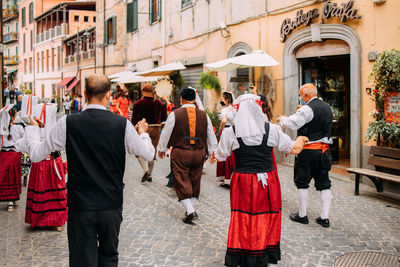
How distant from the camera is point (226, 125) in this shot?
27.3ft

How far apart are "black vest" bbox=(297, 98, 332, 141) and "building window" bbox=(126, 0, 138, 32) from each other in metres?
17.0

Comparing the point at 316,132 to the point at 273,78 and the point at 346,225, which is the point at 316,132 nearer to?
the point at 346,225

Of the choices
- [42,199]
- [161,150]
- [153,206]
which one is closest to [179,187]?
[161,150]

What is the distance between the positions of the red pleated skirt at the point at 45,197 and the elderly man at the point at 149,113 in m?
3.32

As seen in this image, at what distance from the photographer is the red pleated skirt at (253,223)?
4172mm

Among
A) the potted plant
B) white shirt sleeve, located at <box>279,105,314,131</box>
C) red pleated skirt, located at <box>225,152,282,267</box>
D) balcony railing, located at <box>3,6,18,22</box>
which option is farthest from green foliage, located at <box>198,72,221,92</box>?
balcony railing, located at <box>3,6,18,22</box>

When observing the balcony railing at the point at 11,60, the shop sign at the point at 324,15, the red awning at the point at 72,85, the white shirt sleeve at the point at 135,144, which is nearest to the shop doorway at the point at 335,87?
the shop sign at the point at 324,15

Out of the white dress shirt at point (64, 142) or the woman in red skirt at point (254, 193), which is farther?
the woman in red skirt at point (254, 193)

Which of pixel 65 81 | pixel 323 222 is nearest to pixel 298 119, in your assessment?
pixel 323 222

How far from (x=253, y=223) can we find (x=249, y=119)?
3.24 ft

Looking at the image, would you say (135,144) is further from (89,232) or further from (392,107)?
(392,107)

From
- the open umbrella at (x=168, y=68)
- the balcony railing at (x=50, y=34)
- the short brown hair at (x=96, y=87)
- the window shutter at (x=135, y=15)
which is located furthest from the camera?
the balcony railing at (x=50, y=34)

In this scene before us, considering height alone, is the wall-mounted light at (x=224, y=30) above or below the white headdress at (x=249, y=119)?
above

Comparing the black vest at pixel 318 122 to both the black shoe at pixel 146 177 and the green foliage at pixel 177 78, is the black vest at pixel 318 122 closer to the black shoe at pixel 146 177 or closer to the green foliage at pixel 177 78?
the black shoe at pixel 146 177
